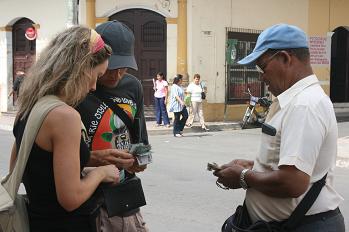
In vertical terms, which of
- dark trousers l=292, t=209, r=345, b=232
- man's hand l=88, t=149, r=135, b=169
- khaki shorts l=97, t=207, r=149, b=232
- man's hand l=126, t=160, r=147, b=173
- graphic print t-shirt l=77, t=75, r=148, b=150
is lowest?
khaki shorts l=97, t=207, r=149, b=232

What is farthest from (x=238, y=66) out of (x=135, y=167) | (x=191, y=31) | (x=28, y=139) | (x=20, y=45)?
(x=28, y=139)

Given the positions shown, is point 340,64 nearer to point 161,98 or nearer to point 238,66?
point 238,66

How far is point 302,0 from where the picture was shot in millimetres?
20328

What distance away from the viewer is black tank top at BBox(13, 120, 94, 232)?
2.22 metres

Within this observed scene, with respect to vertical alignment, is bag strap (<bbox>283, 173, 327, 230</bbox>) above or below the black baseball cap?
below

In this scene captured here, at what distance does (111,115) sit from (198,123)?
14.4 m

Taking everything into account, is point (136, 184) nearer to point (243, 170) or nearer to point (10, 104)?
point (243, 170)

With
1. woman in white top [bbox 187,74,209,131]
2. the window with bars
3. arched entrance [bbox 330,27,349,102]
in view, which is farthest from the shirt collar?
arched entrance [bbox 330,27,349,102]

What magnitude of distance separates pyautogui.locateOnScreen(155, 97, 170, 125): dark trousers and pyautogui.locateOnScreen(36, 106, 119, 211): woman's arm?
14.1 m

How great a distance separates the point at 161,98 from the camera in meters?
16.3

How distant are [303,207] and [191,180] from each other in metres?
6.19

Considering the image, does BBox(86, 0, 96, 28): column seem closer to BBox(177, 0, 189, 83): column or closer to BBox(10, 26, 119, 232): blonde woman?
BBox(177, 0, 189, 83): column

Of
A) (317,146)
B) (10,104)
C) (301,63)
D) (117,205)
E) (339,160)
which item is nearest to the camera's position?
(317,146)

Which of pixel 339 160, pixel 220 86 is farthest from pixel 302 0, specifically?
pixel 339 160
